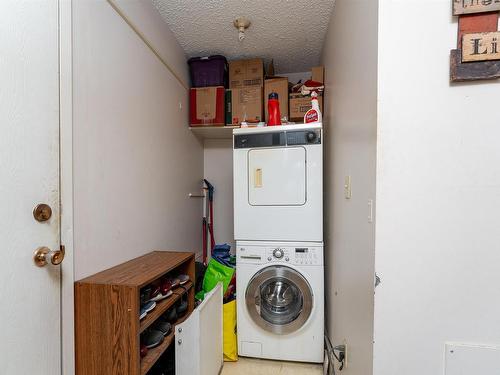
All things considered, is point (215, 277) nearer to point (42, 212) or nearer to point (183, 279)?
point (183, 279)

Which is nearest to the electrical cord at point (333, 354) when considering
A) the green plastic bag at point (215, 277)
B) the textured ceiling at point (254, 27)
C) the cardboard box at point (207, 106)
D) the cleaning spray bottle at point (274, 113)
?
the green plastic bag at point (215, 277)

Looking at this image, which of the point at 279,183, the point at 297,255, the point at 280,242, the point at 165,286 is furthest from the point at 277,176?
the point at 165,286

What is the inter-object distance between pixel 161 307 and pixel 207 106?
180 centimetres

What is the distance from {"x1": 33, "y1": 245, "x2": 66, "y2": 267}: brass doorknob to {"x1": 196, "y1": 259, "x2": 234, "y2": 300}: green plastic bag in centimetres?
122

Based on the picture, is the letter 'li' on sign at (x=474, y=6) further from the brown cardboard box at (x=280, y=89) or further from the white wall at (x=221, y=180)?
the white wall at (x=221, y=180)

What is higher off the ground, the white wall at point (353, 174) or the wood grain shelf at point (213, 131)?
the wood grain shelf at point (213, 131)

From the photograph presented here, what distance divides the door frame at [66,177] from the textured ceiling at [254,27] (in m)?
0.98

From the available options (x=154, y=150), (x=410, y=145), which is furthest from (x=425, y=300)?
(x=154, y=150)

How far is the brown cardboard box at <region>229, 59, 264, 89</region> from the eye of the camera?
2.30m

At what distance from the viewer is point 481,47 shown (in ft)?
2.63

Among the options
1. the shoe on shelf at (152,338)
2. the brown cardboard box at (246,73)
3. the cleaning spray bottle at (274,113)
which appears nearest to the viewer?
the shoe on shelf at (152,338)

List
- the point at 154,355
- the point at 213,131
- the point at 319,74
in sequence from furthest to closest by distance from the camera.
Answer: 1. the point at 213,131
2. the point at 319,74
3. the point at 154,355

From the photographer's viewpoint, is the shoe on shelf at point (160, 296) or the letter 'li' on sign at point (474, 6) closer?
the letter 'li' on sign at point (474, 6)

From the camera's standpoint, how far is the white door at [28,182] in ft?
2.51
